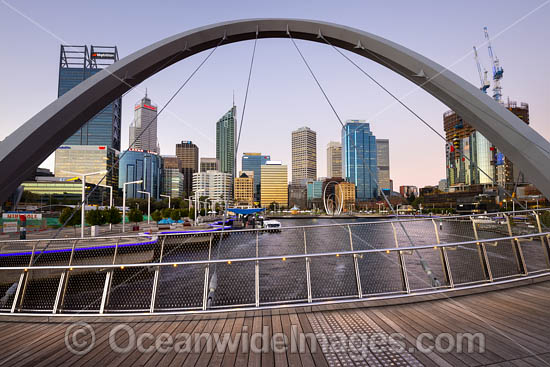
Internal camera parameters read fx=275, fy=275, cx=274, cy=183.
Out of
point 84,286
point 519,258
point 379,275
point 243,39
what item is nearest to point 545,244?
point 519,258

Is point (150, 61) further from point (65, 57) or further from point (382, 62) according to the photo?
point (65, 57)

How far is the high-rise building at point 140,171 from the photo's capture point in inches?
6964

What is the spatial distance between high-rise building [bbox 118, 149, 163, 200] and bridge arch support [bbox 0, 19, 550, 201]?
185 metres

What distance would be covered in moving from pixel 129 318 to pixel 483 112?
852cm

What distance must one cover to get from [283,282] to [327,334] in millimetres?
11672

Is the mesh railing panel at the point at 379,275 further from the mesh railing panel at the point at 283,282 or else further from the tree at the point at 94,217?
the tree at the point at 94,217

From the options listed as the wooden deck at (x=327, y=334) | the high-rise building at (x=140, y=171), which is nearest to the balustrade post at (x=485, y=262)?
the wooden deck at (x=327, y=334)

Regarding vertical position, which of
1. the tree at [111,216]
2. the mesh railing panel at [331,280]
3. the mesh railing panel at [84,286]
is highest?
the tree at [111,216]

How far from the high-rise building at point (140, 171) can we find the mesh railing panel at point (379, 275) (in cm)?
17974

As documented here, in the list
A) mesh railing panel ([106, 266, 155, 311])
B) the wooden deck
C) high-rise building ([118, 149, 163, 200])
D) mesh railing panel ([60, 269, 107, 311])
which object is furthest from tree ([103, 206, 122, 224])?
high-rise building ([118, 149, 163, 200])

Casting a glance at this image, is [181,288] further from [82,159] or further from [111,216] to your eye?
[82,159]

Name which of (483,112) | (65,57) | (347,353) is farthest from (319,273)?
(65,57)

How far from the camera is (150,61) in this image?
22.8 ft

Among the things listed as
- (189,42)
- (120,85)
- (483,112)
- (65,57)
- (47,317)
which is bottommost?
(47,317)
